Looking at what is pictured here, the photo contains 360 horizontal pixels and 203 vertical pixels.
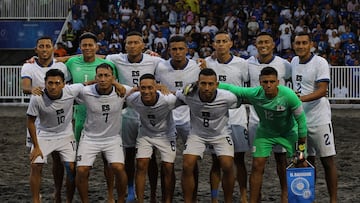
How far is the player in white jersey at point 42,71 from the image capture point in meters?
11.6

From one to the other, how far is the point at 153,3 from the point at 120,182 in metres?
22.6

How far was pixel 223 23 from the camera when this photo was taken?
3103 cm

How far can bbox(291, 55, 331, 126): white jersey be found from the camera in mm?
11102

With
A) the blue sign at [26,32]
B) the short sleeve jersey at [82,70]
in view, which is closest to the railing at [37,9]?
the blue sign at [26,32]

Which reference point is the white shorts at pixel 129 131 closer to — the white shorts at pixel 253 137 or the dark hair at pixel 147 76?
the dark hair at pixel 147 76

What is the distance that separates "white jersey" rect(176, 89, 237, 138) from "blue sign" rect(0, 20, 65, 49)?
2314 cm

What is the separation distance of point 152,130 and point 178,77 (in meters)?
0.93

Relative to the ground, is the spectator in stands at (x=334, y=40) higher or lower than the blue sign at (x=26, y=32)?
lower

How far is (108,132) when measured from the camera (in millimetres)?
11148

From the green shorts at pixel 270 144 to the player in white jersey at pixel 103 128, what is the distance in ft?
6.25

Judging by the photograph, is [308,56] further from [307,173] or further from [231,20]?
[231,20]

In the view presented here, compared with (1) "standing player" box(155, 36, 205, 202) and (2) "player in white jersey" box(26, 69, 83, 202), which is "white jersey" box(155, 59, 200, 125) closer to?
(1) "standing player" box(155, 36, 205, 202)

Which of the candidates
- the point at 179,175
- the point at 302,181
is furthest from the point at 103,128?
the point at 179,175

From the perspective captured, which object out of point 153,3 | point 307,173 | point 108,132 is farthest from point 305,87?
point 153,3
